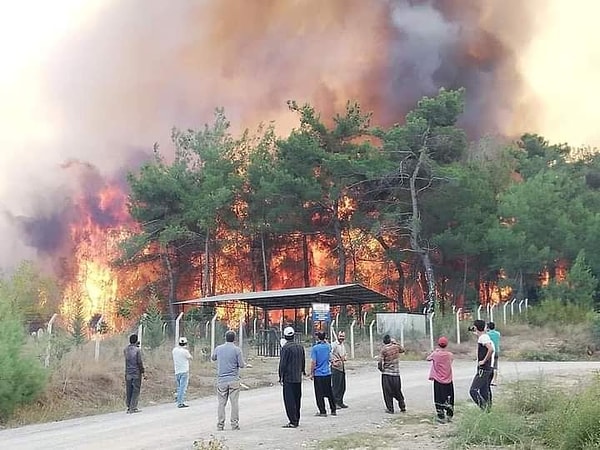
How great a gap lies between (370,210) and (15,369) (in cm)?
3658

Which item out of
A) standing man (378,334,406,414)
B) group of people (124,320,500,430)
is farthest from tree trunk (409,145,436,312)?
group of people (124,320,500,430)

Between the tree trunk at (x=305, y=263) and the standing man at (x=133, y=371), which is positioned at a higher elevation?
the tree trunk at (x=305, y=263)

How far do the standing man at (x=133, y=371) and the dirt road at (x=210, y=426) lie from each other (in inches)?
13.8

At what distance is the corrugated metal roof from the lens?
32.3 metres

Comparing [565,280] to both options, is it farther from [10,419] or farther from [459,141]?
[10,419]

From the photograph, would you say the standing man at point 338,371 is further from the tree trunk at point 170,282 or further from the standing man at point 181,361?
the tree trunk at point 170,282

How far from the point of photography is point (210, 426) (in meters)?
13.8

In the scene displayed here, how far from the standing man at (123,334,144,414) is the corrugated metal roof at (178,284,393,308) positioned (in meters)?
15.3

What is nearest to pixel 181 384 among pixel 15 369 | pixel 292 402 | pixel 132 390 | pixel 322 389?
pixel 132 390

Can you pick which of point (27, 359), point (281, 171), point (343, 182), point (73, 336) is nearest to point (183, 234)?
point (281, 171)

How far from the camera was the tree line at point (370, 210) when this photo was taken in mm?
47875

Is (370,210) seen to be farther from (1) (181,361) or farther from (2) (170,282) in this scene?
(1) (181,361)

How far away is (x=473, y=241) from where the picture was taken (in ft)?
162

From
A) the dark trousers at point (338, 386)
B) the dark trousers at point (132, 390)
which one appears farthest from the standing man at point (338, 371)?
the dark trousers at point (132, 390)
